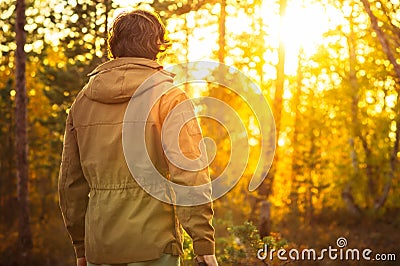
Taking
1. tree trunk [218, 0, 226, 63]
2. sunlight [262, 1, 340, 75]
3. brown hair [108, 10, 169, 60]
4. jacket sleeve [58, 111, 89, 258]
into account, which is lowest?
jacket sleeve [58, 111, 89, 258]

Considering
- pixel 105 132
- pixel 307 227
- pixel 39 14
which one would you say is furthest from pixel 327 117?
pixel 105 132

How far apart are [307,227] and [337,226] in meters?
1.44

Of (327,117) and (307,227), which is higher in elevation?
(327,117)

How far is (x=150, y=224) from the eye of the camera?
2723 mm

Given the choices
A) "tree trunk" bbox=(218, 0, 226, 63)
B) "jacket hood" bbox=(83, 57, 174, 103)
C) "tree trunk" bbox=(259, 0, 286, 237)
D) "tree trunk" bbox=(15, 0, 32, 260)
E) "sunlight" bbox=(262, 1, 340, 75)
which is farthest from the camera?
"sunlight" bbox=(262, 1, 340, 75)

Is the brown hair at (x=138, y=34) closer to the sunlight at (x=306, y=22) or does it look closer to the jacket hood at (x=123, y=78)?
the jacket hood at (x=123, y=78)

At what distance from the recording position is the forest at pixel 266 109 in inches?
595

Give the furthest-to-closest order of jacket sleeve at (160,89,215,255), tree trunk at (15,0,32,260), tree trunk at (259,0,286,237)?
tree trunk at (15,0,32,260) → tree trunk at (259,0,286,237) → jacket sleeve at (160,89,215,255)

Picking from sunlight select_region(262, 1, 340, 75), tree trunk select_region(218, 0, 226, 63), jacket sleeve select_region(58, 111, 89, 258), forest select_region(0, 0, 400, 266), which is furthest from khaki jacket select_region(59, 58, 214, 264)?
sunlight select_region(262, 1, 340, 75)

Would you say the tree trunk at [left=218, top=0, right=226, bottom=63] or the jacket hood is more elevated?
the tree trunk at [left=218, top=0, right=226, bottom=63]

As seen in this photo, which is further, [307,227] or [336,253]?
[307,227]

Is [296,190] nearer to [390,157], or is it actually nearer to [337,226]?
[337,226]

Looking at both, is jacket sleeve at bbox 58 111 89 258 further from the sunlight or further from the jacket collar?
the sunlight

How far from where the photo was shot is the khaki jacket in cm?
268
